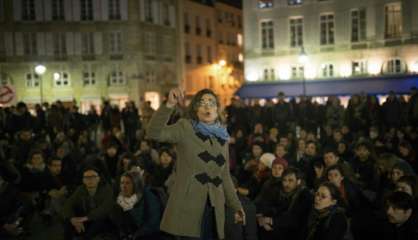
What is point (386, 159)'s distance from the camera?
8.70 metres

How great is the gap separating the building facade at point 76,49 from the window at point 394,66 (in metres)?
18.1

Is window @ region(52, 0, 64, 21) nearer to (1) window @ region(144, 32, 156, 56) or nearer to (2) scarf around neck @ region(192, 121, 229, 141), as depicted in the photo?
(1) window @ region(144, 32, 156, 56)

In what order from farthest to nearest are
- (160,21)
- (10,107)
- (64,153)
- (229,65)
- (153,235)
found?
(229,65), (160,21), (10,107), (64,153), (153,235)

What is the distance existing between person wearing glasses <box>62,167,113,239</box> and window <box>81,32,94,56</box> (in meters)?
35.3

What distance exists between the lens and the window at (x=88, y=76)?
4203cm

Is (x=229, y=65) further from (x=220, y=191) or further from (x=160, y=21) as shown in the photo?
(x=220, y=191)

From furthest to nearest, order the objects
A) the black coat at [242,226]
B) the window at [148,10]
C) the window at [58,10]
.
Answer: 1. the window at [148,10]
2. the window at [58,10]
3. the black coat at [242,226]

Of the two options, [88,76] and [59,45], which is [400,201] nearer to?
[88,76]

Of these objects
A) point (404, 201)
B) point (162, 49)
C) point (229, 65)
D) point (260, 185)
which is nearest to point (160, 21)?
point (162, 49)

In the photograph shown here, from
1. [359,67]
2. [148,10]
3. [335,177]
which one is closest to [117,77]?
[148,10]

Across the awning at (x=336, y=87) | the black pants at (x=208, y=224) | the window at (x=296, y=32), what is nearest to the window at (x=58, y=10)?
the awning at (x=336, y=87)

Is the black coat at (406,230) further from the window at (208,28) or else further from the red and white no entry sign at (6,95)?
the window at (208,28)

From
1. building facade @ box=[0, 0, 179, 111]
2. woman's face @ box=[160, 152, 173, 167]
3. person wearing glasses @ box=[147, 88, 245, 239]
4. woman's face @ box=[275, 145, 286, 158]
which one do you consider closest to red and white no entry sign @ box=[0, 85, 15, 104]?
woman's face @ box=[160, 152, 173, 167]

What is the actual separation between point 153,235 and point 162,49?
129 ft
